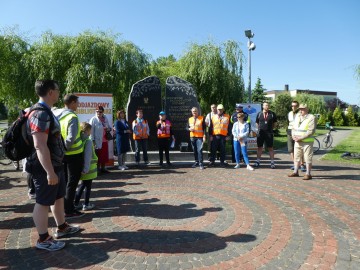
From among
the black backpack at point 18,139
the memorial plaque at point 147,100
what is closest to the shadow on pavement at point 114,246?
the black backpack at point 18,139

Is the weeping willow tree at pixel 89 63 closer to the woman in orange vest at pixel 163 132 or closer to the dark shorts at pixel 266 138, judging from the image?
the woman in orange vest at pixel 163 132

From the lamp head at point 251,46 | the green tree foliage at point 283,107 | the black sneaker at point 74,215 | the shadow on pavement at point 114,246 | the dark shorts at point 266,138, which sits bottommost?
the shadow on pavement at point 114,246

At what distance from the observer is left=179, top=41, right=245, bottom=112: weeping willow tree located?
1526cm

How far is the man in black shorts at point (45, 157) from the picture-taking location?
10.3 ft

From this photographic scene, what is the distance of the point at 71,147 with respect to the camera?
435 centimetres

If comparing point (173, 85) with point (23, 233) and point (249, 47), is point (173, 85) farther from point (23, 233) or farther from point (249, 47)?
point (23, 233)

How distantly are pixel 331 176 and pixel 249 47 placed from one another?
7.99 m

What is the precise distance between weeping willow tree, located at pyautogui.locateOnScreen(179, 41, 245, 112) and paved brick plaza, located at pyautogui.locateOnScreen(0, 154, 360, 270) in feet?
28.6

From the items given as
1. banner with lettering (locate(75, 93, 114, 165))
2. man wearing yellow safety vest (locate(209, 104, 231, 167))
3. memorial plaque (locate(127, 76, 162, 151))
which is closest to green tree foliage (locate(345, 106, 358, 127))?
man wearing yellow safety vest (locate(209, 104, 231, 167))

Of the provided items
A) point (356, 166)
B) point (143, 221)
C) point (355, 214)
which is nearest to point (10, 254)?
point (143, 221)

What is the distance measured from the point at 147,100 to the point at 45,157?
7.65 m

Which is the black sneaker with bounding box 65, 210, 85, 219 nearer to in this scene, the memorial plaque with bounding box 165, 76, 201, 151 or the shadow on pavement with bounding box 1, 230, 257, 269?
the shadow on pavement with bounding box 1, 230, 257, 269

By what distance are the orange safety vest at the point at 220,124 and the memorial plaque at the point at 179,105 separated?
179 centimetres

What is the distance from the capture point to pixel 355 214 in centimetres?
488
